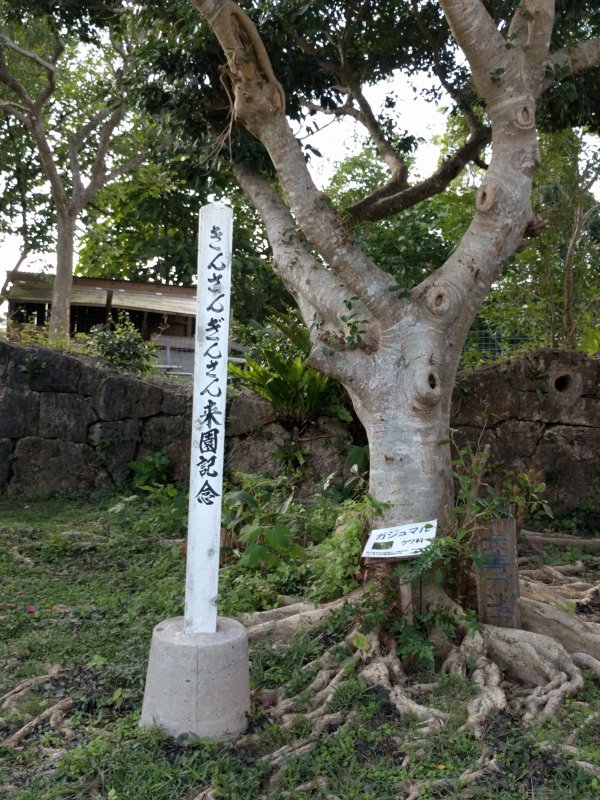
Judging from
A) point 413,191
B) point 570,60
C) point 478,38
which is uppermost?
point 570,60

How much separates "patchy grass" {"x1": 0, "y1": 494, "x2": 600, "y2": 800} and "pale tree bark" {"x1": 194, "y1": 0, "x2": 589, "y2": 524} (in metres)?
1.14

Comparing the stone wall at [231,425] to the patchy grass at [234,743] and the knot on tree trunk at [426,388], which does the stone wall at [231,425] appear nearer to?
the patchy grass at [234,743]

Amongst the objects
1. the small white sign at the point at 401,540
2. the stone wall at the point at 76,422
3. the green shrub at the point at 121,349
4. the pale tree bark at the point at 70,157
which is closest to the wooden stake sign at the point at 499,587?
the small white sign at the point at 401,540

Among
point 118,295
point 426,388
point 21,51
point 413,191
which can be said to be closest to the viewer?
point 426,388

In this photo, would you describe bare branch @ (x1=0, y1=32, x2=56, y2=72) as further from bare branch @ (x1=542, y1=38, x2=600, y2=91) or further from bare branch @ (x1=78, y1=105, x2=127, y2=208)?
bare branch @ (x1=542, y1=38, x2=600, y2=91)

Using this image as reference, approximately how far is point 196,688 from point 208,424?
1.25 m

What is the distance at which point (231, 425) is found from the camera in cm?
871

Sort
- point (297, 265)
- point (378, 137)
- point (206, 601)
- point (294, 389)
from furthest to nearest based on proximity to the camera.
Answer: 1. point (294, 389)
2. point (378, 137)
3. point (297, 265)
4. point (206, 601)

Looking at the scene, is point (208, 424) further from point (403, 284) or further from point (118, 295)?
point (118, 295)

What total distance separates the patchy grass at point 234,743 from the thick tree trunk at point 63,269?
930cm

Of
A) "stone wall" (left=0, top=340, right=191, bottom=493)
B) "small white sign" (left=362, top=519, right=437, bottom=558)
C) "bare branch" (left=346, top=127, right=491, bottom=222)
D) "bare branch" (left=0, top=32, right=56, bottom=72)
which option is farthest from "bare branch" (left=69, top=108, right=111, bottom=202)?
"small white sign" (left=362, top=519, right=437, bottom=558)

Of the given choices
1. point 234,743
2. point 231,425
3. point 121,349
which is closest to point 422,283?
point 234,743

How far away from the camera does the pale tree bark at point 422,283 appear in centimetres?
486

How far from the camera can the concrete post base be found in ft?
11.7
